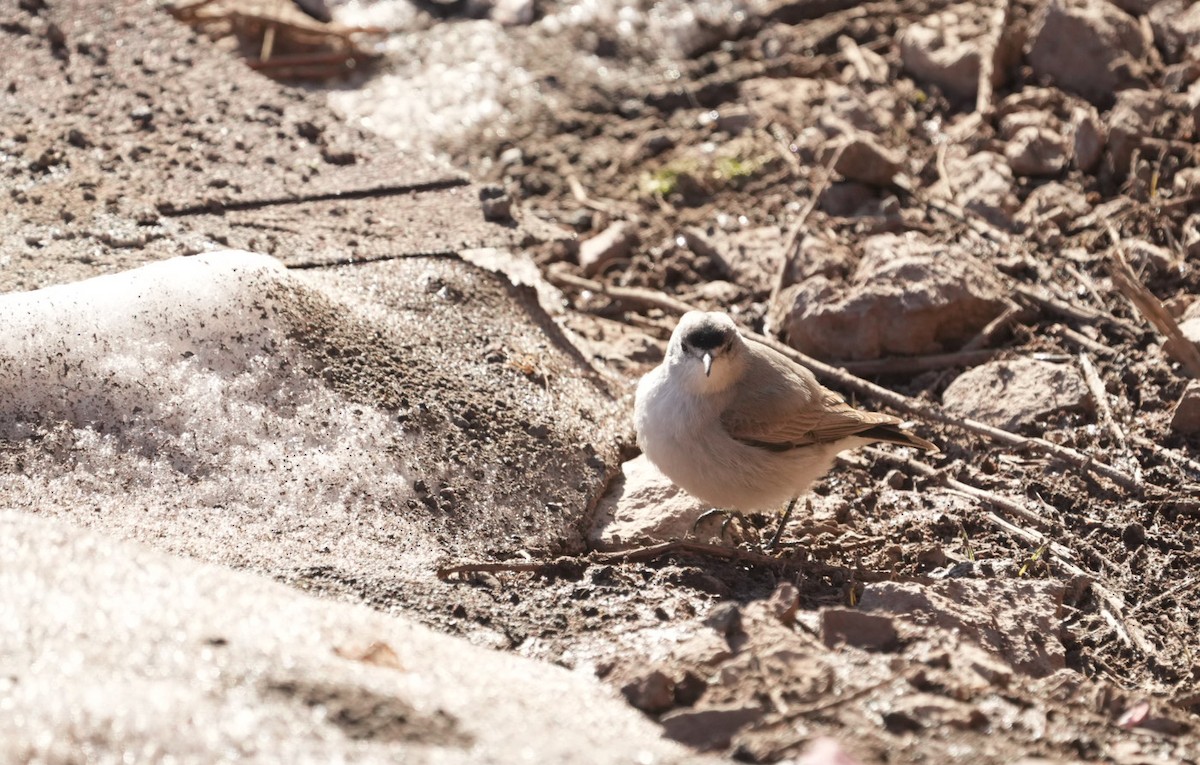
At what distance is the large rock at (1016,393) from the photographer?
6133mm

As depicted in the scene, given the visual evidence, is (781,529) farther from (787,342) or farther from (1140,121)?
(1140,121)

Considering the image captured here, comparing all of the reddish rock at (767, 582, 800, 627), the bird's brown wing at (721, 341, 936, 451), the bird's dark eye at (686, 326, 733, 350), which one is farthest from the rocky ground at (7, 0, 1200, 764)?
the bird's dark eye at (686, 326, 733, 350)

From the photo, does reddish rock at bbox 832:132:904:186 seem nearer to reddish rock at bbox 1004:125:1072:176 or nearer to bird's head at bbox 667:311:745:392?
reddish rock at bbox 1004:125:1072:176

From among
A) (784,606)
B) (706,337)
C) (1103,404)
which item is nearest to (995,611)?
(784,606)

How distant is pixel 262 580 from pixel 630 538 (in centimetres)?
171

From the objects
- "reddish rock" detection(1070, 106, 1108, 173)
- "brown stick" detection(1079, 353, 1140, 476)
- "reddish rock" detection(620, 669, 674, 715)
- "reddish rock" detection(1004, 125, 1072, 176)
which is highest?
"reddish rock" detection(1070, 106, 1108, 173)

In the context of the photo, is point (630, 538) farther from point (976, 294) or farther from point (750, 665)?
point (976, 294)

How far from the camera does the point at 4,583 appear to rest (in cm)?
354

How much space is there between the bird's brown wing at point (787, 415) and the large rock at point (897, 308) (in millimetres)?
829

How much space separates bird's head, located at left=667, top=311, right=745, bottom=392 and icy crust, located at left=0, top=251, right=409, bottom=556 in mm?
1247

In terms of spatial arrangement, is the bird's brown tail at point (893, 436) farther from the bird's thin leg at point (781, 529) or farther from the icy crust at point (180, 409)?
the icy crust at point (180, 409)

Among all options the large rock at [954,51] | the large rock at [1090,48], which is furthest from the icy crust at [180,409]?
the large rock at [1090,48]

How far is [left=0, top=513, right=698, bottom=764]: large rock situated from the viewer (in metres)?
2.98

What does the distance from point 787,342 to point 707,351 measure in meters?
1.57
